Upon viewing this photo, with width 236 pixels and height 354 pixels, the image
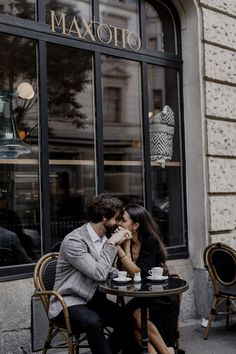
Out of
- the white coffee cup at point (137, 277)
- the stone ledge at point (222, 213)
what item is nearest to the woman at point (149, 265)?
the white coffee cup at point (137, 277)

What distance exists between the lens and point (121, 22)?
21.8ft

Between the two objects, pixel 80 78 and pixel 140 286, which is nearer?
pixel 140 286

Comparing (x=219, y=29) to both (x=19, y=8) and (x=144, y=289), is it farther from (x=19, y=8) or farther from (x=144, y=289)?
(x=144, y=289)

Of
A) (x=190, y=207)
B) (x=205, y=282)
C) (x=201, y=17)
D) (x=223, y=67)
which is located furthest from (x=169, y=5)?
(x=205, y=282)

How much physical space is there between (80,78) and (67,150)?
1.37m

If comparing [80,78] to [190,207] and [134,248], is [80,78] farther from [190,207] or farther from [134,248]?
[134,248]

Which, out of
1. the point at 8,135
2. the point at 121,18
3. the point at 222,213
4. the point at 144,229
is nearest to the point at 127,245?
the point at 144,229

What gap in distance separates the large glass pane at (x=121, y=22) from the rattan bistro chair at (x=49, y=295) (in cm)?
305

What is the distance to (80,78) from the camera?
8414 mm

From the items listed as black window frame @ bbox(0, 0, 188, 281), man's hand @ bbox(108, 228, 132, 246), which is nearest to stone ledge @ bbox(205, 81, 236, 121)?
black window frame @ bbox(0, 0, 188, 281)

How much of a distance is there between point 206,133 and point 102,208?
286cm

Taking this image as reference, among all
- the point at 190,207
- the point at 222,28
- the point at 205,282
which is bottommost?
the point at 205,282

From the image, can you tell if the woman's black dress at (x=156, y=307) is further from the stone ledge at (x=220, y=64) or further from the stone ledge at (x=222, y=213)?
the stone ledge at (x=220, y=64)

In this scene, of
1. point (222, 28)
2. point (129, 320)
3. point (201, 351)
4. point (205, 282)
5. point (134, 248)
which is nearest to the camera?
point (129, 320)
